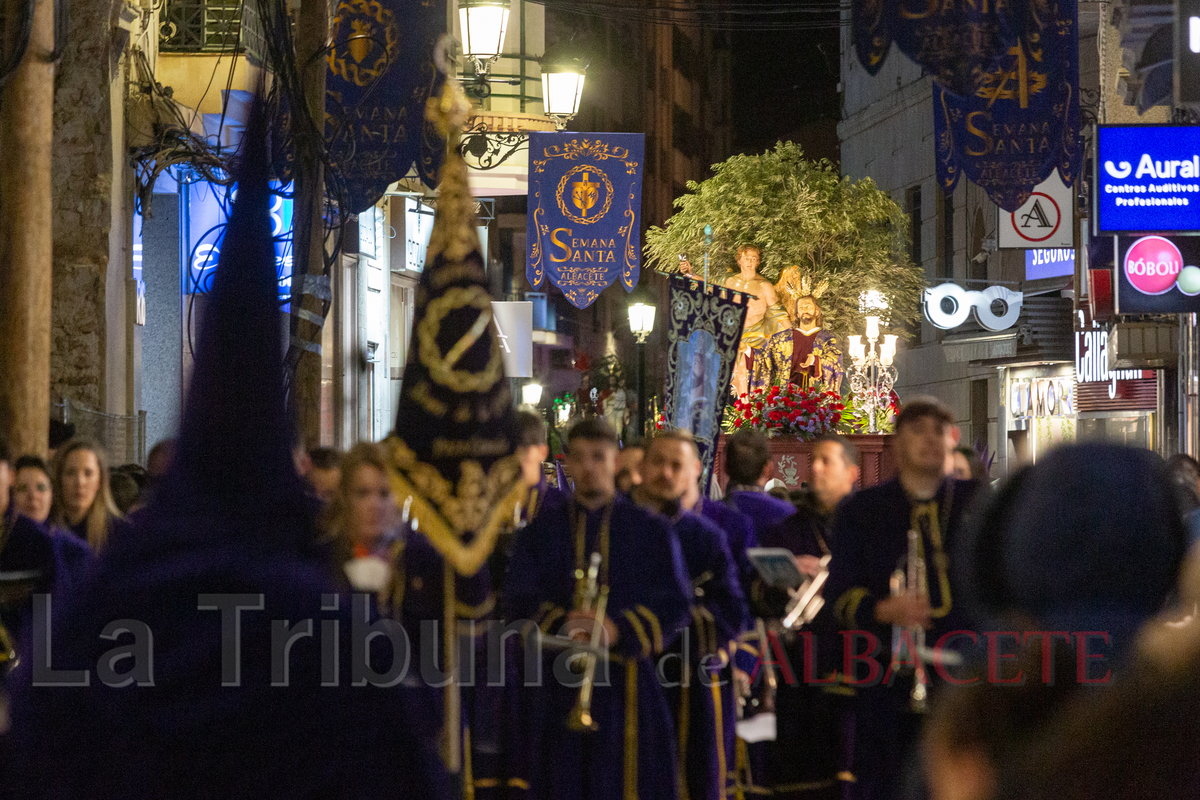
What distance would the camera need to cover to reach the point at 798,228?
30.9 m

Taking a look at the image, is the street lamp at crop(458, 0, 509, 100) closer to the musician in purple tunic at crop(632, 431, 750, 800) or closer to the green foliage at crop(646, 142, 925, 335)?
the musician in purple tunic at crop(632, 431, 750, 800)

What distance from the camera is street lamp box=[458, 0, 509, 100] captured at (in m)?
15.2

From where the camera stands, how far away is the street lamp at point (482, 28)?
50.0 ft

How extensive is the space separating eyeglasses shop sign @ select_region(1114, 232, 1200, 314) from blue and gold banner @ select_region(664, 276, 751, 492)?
5.05 m

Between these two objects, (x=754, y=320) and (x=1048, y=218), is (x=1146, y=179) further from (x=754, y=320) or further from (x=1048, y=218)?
(x=1048, y=218)

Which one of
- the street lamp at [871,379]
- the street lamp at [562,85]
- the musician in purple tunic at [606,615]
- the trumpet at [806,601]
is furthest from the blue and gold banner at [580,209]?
the musician in purple tunic at [606,615]

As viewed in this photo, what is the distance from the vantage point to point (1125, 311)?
49.1 feet

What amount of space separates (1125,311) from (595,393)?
2057 centimetres

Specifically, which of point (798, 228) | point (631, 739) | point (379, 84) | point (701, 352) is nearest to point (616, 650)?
point (631, 739)

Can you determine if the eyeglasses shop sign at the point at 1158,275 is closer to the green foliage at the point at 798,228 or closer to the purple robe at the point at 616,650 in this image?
the purple robe at the point at 616,650

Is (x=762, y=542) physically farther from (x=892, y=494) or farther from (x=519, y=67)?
(x=519, y=67)

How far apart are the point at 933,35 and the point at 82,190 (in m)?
6.46

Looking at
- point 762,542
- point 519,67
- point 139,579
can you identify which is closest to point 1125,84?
point 519,67

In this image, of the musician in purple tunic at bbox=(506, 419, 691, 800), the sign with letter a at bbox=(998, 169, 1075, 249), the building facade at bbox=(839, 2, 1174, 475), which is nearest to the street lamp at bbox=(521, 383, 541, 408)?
the building facade at bbox=(839, 2, 1174, 475)
